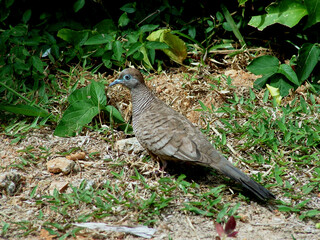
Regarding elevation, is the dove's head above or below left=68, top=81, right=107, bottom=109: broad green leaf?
above

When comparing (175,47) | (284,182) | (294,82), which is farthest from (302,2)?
(284,182)

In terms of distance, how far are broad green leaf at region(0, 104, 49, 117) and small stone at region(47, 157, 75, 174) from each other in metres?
0.90

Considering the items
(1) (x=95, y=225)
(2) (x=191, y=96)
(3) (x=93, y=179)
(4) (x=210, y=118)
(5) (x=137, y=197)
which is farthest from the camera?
(2) (x=191, y=96)

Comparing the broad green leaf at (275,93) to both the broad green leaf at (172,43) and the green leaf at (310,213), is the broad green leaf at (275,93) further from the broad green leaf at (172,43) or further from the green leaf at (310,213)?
the green leaf at (310,213)

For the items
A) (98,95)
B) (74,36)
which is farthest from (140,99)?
(74,36)

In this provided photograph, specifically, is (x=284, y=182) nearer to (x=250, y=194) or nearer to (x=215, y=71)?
(x=250, y=194)

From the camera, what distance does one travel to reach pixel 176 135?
14.1 feet

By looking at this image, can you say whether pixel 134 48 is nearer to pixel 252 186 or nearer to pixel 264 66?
pixel 264 66

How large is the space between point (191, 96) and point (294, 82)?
1248 mm

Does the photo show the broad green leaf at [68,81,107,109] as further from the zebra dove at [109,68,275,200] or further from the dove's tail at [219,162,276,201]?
the dove's tail at [219,162,276,201]

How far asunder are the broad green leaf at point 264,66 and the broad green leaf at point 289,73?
0.07 metres

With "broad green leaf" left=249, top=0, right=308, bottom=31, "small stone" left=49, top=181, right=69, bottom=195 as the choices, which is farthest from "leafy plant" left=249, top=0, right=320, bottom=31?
"small stone" left=49, top=181, right=69, bottom=195

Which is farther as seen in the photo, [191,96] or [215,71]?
[215,71]

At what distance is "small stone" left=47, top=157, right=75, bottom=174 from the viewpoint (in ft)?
14.0
